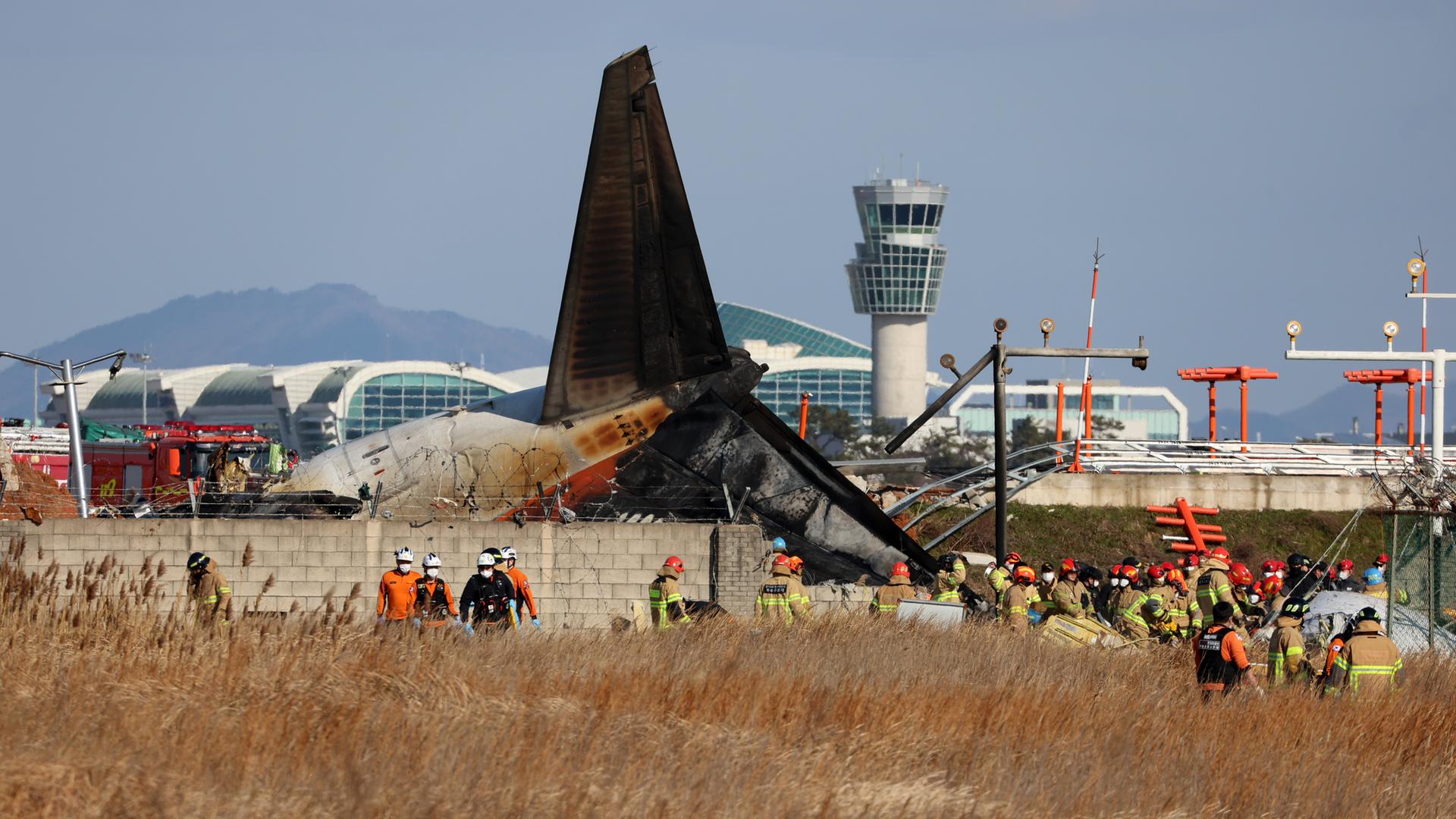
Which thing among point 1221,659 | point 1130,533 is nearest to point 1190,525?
point 1130,533

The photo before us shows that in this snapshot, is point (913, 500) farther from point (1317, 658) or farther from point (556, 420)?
point (1317, 658)

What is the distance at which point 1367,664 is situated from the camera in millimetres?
16219

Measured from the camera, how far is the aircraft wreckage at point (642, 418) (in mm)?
28109

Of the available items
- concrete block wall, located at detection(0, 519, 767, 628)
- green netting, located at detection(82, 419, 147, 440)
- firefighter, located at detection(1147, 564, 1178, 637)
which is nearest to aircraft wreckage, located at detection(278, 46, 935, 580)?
concrete block wall, located at detection(0, 519, 767, 628)

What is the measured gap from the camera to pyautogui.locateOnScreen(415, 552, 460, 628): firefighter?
17156 mm

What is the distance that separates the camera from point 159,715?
12078 mm

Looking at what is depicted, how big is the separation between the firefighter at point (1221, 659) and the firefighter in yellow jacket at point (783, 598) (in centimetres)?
601

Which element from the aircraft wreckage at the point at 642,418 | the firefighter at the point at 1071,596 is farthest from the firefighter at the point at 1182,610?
the aircraft wreckage at the point at 642,418

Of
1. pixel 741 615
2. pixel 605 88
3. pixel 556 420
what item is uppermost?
pixel 605 88

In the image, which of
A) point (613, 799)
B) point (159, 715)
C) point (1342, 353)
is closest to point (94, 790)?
point (159, 715)

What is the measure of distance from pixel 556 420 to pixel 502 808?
1817 cm

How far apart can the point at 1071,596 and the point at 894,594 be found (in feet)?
7.98

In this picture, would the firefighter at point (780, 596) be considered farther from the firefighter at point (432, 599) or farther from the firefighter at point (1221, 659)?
the firefighter at point (1221, 659)

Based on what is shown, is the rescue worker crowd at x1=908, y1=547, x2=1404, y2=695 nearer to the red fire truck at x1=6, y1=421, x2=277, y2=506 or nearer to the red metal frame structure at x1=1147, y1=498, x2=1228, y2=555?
the red metal frame structure at x1=1147, y1=498, x2=1228, y2=555
